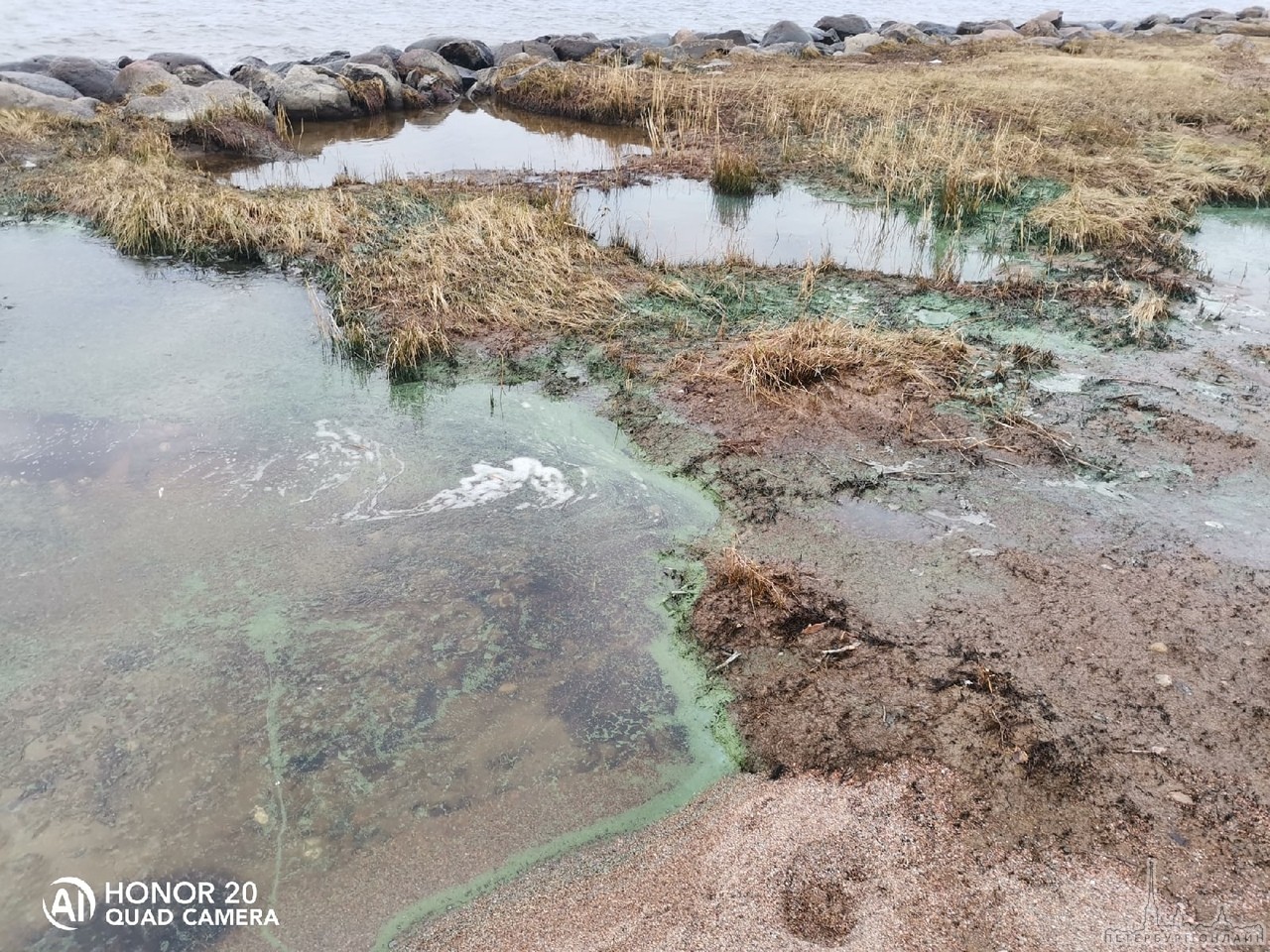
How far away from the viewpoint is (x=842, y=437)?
6211 millimetres

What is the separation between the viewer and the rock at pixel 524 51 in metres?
22.5

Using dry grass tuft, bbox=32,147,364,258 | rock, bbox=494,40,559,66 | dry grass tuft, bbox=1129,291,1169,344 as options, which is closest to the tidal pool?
dry grass tuft, bbox=32,147,364,258

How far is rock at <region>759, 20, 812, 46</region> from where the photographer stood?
987 inches

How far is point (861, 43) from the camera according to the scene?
2392 centimetres

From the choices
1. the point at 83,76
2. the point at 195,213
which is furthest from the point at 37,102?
the point at 195,213

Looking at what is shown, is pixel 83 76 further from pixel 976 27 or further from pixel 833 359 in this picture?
pixel 976 27

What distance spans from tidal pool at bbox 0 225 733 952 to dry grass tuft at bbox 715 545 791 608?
14.8 inches

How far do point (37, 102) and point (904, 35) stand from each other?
22.7 m

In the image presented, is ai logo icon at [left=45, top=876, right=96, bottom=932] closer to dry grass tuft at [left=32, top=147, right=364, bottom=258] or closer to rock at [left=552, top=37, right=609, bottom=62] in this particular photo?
dry grass tuft at [left=32, top=147, right=364, bottom=258]

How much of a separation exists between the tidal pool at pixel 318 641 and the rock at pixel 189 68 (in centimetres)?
1415

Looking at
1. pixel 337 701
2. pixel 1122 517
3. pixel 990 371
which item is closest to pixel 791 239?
pixel 990 371

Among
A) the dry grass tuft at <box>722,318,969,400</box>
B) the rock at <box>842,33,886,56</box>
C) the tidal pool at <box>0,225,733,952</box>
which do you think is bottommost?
the tidal pool at <box>0,225,733,952</box>

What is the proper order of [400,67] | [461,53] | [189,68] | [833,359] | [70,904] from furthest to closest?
[461,53], [400,67], [189,68], [833,359], [70,904]

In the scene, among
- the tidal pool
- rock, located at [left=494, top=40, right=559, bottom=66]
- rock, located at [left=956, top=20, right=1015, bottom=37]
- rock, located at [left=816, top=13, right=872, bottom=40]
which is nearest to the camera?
the tidal pool
